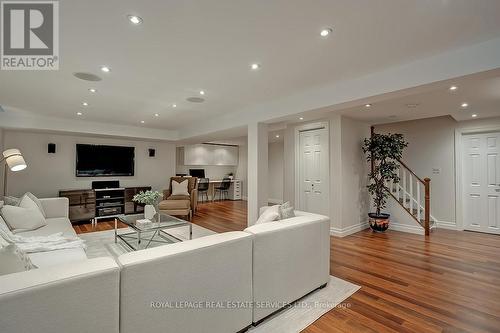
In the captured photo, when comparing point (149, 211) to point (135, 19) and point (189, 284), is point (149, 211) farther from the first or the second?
point (135, 19)

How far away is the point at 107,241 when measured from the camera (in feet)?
14.0

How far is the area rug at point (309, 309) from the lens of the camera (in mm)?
1949

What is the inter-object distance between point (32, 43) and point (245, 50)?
6.38 feet

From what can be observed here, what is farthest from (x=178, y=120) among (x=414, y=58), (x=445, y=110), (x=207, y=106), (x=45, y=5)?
(x=445, y=110)

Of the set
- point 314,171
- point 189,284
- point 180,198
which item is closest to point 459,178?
point 314,171

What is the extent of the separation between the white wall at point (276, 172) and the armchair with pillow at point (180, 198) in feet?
12.2

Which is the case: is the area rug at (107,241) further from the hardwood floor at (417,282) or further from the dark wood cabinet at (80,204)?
the hardwood floor at (417,282)

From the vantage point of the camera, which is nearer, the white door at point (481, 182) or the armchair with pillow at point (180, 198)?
the white door at point (481, 182)

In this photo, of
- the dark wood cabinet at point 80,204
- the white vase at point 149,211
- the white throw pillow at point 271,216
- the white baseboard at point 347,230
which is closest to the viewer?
the white throw pillow at point 271,216

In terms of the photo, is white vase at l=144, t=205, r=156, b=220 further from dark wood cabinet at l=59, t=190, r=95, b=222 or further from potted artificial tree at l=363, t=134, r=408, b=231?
potted artificial tree at l=363, t=134, r=408, b=231

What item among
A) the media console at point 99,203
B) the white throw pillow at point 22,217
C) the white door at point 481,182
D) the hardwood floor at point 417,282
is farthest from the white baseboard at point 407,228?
the white throw pillow at point 22,217

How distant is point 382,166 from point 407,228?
1.36 meters

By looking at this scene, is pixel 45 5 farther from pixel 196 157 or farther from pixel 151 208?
pixel 196 157

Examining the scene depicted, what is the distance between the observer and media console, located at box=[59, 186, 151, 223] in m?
5.59
